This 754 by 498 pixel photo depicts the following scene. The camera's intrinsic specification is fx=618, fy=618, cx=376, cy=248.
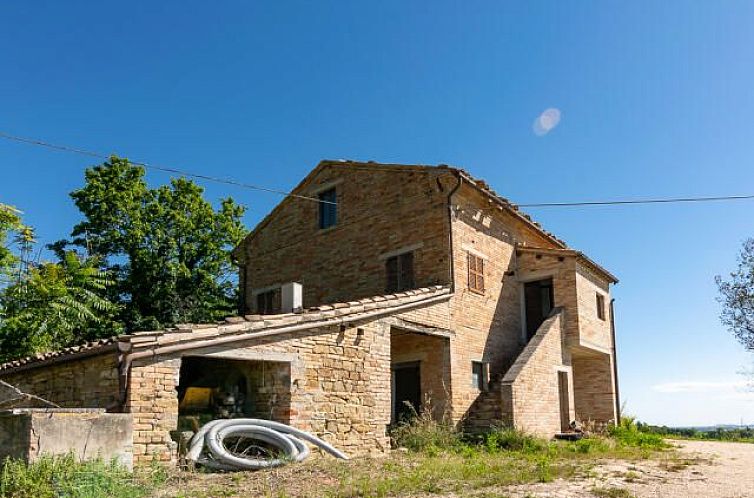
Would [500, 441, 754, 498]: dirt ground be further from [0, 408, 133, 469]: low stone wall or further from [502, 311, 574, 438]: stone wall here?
[0, 408, 133, 469]: low stone wall

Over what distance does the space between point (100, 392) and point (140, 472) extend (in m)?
2.03

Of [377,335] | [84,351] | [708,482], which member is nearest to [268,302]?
[377,335]

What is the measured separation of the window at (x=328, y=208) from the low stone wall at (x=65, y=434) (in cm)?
1083

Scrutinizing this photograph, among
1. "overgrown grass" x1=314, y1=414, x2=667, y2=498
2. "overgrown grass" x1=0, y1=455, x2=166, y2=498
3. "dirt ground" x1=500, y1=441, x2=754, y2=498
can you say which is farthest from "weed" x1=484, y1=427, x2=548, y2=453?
"overgrown grass" x1=0, y1=455, x2=166, y2=498

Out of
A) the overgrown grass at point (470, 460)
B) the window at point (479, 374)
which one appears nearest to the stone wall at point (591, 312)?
the overgrown grass at point (470, 460)

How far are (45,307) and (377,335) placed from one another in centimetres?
1286

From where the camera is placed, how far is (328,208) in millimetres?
18859

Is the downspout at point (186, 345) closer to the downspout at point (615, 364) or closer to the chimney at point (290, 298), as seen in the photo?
the chimney at point (290, 298)

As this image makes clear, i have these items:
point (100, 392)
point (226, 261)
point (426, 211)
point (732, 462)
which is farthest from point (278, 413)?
point (226, 261)

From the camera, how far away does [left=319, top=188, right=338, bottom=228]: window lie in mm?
18609

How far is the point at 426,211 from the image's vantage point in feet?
52.7

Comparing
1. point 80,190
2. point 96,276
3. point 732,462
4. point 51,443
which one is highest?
point 80,190

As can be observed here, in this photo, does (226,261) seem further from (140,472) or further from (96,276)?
(140,472)

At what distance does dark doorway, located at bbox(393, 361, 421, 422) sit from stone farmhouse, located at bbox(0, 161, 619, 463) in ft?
0.14
